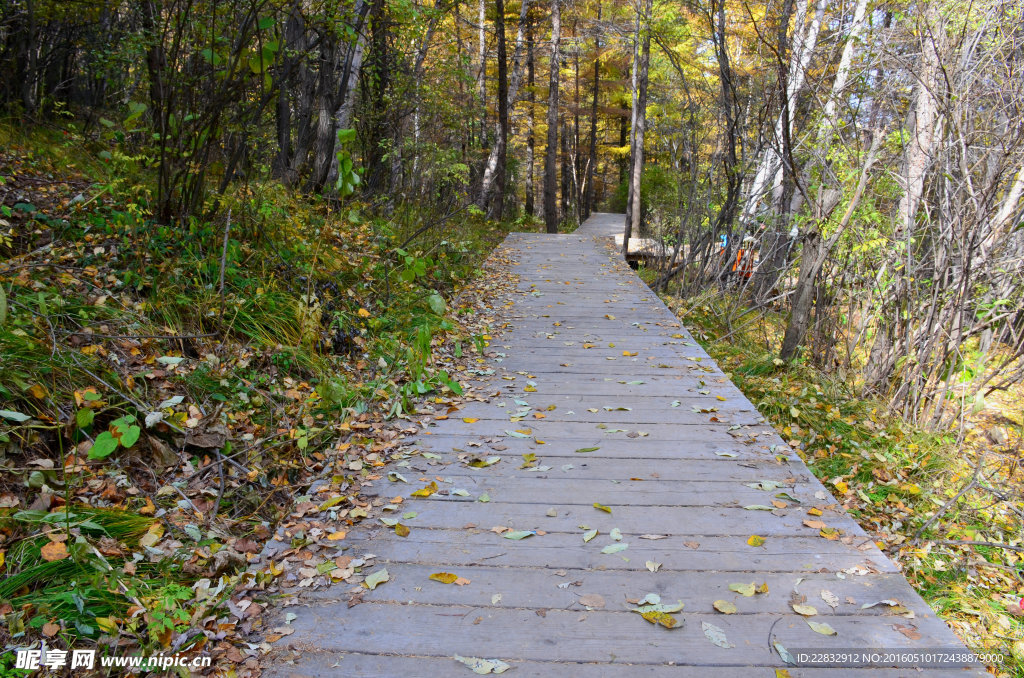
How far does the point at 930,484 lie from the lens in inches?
172

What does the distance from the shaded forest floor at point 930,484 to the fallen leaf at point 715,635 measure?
1.45m

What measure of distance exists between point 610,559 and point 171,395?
2.55 metres

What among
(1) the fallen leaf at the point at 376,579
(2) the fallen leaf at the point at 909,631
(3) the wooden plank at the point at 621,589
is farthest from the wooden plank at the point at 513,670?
(1) the fallen leaf at the point at 376,579

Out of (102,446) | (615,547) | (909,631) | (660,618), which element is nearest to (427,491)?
(615,547)

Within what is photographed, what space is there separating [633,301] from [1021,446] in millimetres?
4059

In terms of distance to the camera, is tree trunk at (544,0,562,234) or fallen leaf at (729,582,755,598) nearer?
fallen leaf at (729,582,755,598)

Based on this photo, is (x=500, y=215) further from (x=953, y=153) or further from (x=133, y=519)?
(x=133, y=519)

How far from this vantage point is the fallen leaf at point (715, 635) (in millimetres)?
2131

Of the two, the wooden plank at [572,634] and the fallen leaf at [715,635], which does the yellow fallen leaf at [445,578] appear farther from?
the fallen leaf at [715,635]

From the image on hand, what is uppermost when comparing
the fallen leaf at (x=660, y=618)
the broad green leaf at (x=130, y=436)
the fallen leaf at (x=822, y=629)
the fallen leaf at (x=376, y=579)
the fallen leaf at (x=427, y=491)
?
the broad green leaf at (x=130, y=436)

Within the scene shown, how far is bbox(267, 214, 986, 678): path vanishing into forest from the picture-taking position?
210 centimetres

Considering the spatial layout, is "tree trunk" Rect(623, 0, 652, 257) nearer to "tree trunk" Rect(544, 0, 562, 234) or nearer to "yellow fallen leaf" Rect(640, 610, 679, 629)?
"tree trunk" Rect(544, 0, 562, 234)

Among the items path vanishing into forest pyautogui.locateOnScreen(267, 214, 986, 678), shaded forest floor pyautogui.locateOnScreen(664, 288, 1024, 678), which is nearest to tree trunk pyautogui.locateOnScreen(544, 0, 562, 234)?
shaded forest floor pyautogui.locateOnScreen(664, 288, 1024, 678)

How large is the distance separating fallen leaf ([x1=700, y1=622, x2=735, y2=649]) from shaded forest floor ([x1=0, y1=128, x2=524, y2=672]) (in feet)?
5.20
